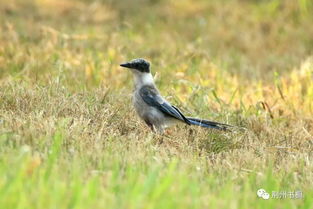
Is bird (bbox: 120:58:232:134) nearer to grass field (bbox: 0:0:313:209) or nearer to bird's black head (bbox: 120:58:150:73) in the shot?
bird's black head (bbox: 120:58:150:73)

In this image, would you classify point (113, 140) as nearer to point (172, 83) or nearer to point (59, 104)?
point (59, 104)

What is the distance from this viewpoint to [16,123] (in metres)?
5.66

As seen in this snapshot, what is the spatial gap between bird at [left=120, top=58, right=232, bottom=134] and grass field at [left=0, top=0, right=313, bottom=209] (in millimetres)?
118

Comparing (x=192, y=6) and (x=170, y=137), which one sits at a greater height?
(x=192, y=6)

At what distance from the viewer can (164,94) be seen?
7.98 meters

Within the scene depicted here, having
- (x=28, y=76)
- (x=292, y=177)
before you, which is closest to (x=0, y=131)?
(x=292, y=177)

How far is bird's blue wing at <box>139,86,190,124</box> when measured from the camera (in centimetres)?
654

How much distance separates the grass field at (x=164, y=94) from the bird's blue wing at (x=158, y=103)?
0.58 ft

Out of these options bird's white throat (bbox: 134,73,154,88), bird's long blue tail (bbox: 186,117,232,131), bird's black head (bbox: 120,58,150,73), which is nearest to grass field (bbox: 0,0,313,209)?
bird's long blue tail (bbox: 186,117,232,131)

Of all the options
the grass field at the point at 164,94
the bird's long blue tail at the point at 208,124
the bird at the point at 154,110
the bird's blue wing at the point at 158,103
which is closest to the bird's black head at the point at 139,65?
the bird at the point at 154,110

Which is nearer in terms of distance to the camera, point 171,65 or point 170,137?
point 170,137

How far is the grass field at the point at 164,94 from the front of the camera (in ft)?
15.3

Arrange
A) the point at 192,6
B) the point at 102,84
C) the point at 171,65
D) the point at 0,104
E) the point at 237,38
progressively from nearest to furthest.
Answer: the point at 0,104, the point at 102,84, the point at 171,65, the point at 237,38, the point at 192,6

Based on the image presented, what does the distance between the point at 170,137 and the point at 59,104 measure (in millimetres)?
924
